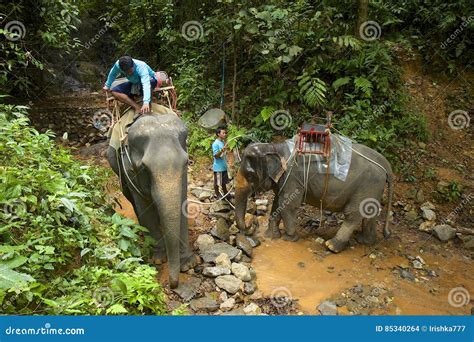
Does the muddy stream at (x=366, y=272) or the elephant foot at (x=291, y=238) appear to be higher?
the elephant foot at (x=291, y=238)

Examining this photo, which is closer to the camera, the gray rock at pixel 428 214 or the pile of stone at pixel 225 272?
the pile of stone at pixel 225 272

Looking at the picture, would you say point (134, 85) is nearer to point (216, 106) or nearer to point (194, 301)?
point (194, 301)

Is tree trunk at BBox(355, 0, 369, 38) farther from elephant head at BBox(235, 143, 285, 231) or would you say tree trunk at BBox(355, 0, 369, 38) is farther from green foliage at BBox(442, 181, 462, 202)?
elephant head at BBox(235, 143, 285, 231)

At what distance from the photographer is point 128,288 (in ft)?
11.6

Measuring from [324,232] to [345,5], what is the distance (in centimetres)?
690

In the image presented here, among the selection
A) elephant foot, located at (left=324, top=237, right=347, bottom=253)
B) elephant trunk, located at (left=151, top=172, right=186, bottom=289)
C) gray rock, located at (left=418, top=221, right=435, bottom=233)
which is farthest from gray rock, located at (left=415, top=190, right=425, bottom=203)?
elephant trunk, located at (left=151, top=172, right=186, bottom=289)

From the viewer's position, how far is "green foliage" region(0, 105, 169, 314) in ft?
9.92

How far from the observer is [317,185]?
607 centimetres

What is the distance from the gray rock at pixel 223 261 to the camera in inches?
206

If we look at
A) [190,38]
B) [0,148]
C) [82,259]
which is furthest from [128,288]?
[190,38]
